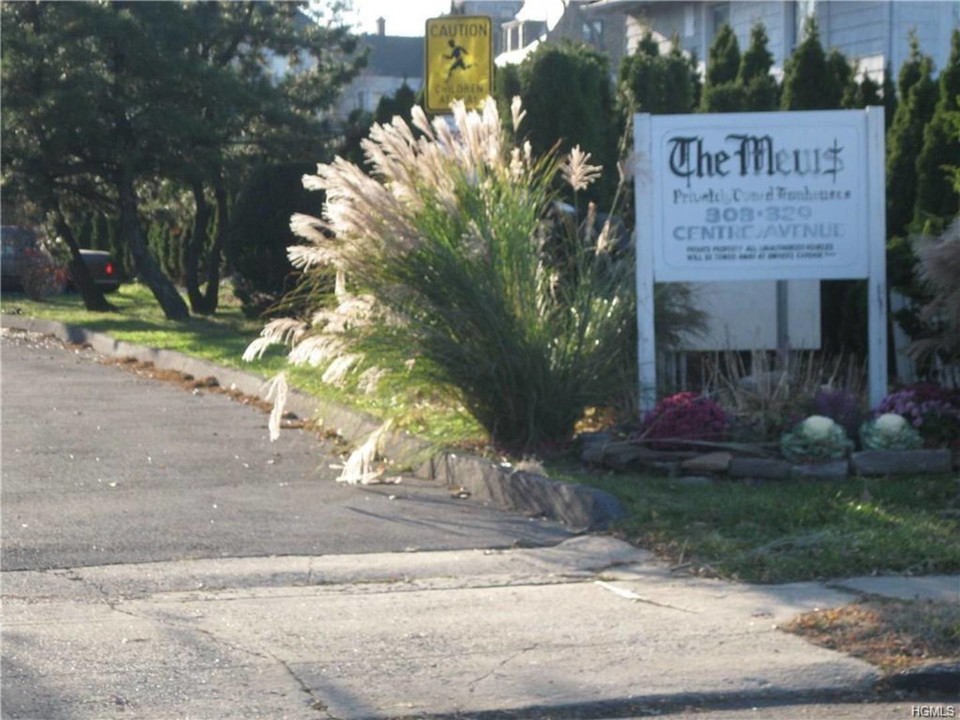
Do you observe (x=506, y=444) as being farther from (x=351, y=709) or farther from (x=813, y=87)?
(x=813, y=87)

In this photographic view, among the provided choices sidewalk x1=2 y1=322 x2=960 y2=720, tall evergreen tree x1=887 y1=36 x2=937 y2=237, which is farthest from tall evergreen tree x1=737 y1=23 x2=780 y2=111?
sidewalk x1=2 y1=322 x2=960 y2=720

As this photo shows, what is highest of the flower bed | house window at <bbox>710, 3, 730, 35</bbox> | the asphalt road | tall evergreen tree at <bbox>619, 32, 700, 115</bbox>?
house window at <bbox>710, 3, 730, 35</bbox>

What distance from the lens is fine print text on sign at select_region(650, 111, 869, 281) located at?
1012cm

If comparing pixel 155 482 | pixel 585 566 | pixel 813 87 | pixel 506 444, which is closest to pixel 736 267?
pixel 506 444

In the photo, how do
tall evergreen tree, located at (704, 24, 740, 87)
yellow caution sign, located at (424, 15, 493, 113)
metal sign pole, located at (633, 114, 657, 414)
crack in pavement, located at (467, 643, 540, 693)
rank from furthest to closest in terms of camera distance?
tall evergreen tree, located at (704, 24, 740, 87) → yellow caution sign, located at (424, 15, 493, 113) → metal sign pole, located at (633, 114, 657, 414) → crack in pavement, located at (467, 643, 540, 693)

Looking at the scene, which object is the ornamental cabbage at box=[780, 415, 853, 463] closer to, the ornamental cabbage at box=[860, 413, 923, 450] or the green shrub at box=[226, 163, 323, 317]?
the ornamental cabbage at box=[860, 413, 923, 450]

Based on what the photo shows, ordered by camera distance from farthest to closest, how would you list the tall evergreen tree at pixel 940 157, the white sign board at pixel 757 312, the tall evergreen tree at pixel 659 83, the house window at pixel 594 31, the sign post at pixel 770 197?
the house window at pixel 594 31
the tall evergreen tree at pixel 659 83
the tall evergreen tree at pixel 940 157
the white sign board at pixel 757 312
the sign post at pixel 770 197

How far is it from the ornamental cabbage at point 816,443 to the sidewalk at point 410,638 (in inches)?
71.9

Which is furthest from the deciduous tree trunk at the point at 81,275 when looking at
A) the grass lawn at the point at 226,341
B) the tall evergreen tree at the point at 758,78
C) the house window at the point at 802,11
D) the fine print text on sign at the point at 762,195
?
the fine print text on sign at the point at 762,195

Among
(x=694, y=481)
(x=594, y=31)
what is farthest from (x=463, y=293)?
(x=594, y=31)

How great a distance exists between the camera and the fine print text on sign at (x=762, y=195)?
33.2ft

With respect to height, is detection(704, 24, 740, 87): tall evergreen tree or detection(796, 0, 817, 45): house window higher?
detection(796, 0, 817, 45): house window

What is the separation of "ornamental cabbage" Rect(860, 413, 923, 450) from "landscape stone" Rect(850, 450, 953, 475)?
0.14 metres

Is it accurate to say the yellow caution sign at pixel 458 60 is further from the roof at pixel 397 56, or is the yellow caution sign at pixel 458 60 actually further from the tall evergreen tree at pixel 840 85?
the roof at pixel 397 56
